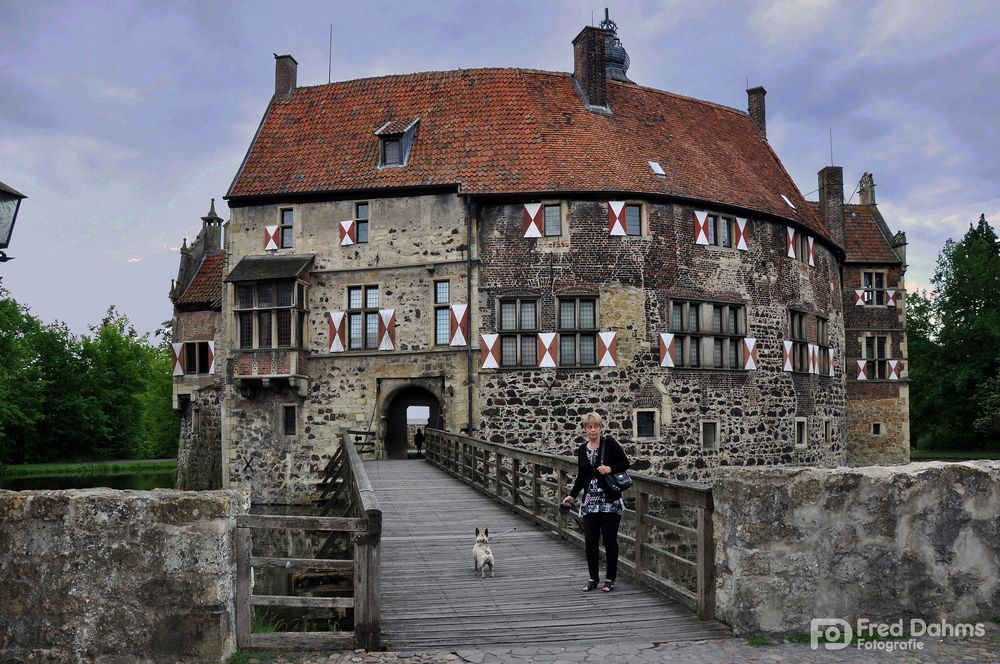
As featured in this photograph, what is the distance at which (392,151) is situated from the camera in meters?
25.8

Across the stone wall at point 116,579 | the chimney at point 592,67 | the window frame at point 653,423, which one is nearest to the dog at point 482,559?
the stone wall at point 116,579

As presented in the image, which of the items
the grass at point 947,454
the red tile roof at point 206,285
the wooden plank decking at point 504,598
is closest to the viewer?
the wooden plank decking at point 504,598

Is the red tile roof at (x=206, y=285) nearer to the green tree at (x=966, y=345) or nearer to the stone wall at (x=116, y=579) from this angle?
the stone wall at (x=116, y=579)

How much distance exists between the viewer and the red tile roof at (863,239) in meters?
36.3

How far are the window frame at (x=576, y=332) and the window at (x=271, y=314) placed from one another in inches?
264

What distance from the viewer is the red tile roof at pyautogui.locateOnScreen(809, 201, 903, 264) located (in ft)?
119

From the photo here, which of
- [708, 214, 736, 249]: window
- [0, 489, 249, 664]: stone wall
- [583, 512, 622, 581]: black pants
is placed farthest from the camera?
[708, 214, 736, 249]: window

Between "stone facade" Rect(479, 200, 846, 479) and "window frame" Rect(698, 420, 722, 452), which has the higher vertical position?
"stone facade" Rect(479, 200, 846, 479)

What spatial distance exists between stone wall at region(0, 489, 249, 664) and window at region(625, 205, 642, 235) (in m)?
19.5

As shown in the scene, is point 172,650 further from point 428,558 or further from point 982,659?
point 982,659

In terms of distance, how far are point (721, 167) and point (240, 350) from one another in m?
14.6

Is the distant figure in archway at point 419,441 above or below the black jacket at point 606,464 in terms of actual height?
below

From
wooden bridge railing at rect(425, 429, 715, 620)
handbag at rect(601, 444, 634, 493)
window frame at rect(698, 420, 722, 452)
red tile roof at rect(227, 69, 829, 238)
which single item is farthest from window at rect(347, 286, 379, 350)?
handbag at rect(601, 444, 634, 493)

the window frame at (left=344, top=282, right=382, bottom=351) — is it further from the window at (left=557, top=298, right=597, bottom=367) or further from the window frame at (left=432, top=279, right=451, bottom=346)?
the window at (left=557, top=298, right=597, bottom=367)
